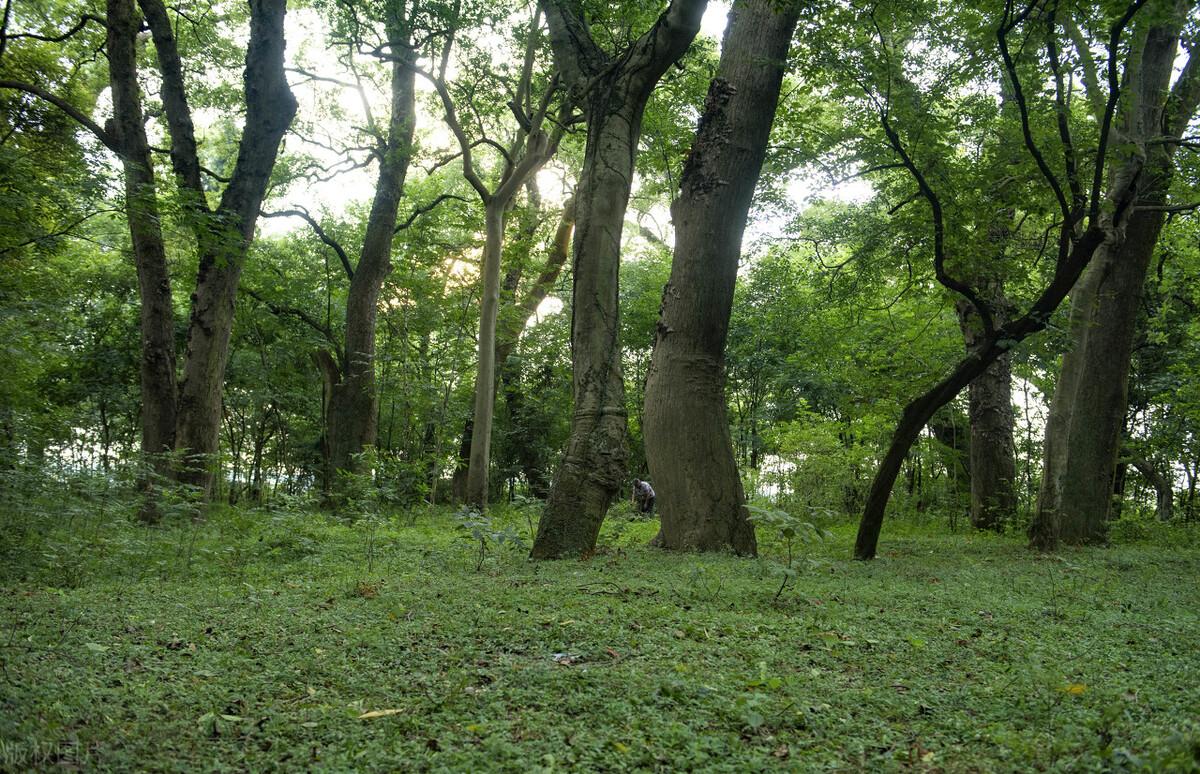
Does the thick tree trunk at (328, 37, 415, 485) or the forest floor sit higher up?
the thick tree trunk at (328, 37, 415, 485)

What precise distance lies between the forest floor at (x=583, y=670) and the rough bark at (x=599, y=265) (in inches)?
29.2

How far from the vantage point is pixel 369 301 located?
13.6 meters

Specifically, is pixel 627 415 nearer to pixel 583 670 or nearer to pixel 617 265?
pixel 617 265

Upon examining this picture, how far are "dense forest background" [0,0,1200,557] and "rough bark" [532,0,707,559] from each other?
0.12ft

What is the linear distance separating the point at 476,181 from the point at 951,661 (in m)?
11.4

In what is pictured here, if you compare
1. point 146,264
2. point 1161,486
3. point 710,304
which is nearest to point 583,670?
point 710,304

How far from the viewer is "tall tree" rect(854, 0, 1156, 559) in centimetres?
619

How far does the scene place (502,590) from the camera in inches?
182

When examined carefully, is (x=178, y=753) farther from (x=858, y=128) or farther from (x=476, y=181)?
(x=476, y=181)

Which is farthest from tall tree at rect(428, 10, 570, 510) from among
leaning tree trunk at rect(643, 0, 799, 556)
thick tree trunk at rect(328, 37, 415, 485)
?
leaning tree trunk at rect(643, 0, 799, 556)

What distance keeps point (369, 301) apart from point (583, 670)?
467 inches

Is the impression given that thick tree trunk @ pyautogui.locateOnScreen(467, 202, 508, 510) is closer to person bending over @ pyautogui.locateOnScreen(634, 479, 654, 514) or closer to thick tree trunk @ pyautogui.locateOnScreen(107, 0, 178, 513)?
person bending over @ pyautogui.locateOnScreen(634, 479, 654, 514)

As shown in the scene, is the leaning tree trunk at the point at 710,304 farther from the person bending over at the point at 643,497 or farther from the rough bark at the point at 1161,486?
the rough bark at the point at 1161,486

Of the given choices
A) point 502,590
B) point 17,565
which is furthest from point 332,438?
point 502,590
